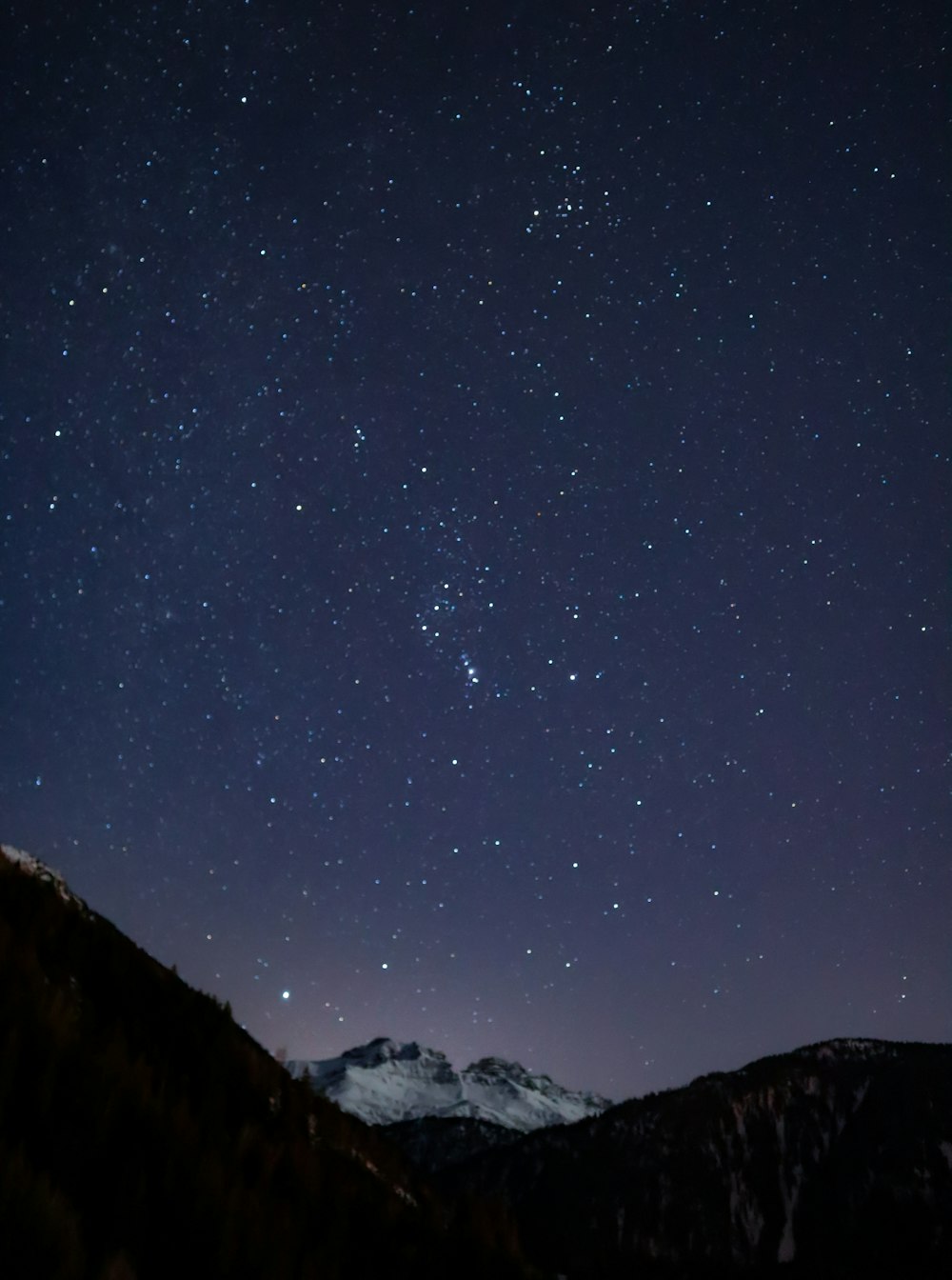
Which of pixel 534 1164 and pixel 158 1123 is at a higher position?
pixel 158 1123

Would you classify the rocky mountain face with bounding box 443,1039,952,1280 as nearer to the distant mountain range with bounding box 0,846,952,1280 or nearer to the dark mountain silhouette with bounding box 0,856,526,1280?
the distant mountain range with bounding box 0,846,952,1280

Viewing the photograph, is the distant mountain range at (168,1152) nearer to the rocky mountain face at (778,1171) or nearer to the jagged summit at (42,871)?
the jagged summit at (42,871)

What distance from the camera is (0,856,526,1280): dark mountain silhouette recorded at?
2111mm

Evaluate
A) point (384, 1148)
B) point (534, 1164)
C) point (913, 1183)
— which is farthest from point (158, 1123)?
point (534, 1164)

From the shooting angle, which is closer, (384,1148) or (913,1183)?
(384,1148)

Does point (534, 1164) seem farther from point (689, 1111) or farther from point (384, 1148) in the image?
point (384, 1148)

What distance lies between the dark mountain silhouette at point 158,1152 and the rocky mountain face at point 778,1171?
174ft

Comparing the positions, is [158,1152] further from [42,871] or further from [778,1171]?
[778,1171]

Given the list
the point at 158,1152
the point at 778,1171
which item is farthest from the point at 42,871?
the point at 778,1171

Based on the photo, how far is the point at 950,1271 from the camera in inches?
1630

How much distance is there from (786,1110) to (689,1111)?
302 inches

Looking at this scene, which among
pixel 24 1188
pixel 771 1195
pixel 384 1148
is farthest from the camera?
pixel 771 1195

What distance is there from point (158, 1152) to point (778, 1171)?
228 ft

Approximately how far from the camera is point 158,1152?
8.65ft
